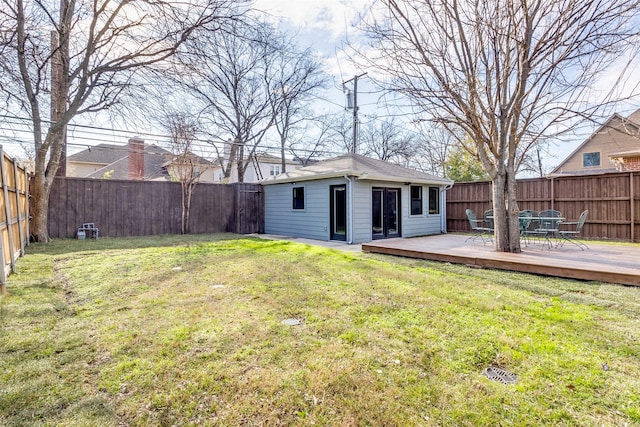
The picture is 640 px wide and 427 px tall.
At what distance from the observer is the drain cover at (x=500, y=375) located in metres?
2.12

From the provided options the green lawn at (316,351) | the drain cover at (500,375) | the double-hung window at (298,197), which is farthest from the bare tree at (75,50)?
the drain cover at (500,375)

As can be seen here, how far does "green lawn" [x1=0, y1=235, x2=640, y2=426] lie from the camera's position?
1804mm

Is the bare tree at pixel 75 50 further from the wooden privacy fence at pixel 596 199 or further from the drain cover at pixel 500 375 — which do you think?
the wooden privacy fence at pixel 596 199

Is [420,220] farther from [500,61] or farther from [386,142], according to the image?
[386,142]

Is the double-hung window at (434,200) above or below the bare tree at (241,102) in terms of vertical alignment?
below

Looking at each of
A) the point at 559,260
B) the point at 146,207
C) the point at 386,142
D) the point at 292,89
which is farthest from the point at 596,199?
the point at 386,142

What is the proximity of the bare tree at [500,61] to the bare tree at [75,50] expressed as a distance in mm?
3864

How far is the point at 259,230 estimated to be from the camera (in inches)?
514

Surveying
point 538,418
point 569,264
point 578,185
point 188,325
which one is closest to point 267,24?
point 188,325

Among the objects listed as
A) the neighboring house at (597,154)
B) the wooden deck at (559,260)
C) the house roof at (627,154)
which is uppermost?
the neighboring house at (597,154)

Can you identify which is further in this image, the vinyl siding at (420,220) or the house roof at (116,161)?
the house roof at (116,161)

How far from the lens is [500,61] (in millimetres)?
6215

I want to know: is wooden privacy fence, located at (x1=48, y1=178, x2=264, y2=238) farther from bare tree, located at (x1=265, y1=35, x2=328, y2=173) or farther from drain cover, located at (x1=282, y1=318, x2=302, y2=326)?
drain cover, located at (x1=282, y1=318, x2=302, y2=326)

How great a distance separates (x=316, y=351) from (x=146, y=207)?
1062 cm
